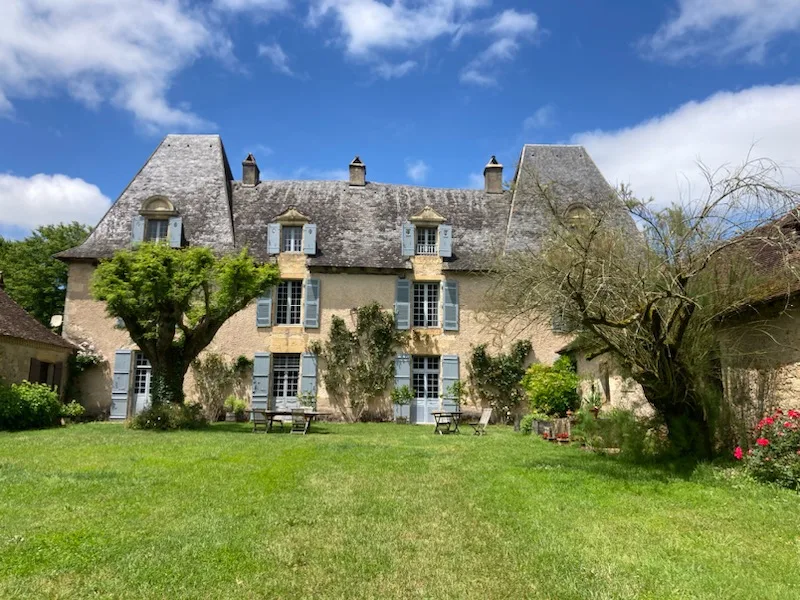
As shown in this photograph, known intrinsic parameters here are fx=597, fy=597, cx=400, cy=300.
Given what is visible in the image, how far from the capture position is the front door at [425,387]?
57.2 ft

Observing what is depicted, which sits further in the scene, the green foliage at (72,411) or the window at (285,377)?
the window at (285,377)

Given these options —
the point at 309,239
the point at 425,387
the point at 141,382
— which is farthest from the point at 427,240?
the point at 141,382

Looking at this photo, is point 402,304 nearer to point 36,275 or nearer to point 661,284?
point 661,284

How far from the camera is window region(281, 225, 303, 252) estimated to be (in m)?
18.1

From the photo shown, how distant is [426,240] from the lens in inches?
728

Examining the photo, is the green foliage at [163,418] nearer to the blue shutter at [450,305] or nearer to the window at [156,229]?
the window at [156,229]

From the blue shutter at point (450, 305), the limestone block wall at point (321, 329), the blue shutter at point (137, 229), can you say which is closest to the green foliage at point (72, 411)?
the limestone block wall at point (321, 329)

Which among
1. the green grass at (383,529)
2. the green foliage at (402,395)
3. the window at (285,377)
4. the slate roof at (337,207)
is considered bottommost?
the green grass at (383,529)

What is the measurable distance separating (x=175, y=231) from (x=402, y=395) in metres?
8.24

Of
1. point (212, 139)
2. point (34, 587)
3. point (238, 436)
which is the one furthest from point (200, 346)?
point (34, 587)

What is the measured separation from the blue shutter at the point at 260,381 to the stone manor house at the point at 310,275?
36 millimetres

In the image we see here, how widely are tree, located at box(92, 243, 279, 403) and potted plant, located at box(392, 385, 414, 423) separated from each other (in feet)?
17.1

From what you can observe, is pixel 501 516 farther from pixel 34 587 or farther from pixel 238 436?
pixel 238 436

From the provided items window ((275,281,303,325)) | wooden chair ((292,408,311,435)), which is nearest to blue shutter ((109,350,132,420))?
window ((275,281,303,325))
